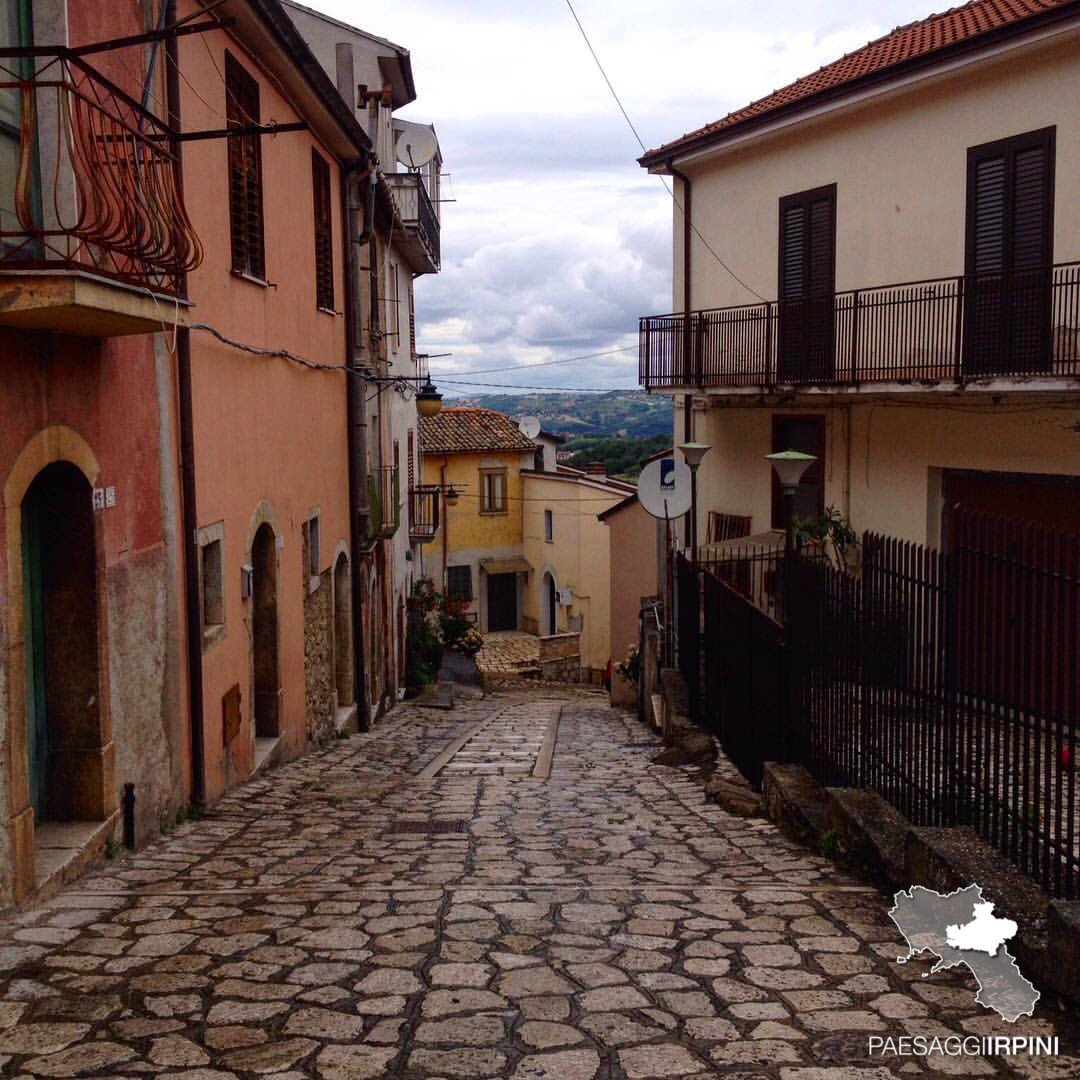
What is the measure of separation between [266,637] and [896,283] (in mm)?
8590

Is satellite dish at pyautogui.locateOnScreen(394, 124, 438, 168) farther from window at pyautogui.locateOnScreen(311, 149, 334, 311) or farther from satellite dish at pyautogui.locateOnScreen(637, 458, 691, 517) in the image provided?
satellite dish at pyautogui.locateOnScreen(637, 458, 691, 517)

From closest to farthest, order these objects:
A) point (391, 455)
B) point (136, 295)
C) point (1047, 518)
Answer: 1. point (136, 295)
2. point (1047, 518)
3. point (391, 455)

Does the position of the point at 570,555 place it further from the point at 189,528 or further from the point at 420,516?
the point at 189,528

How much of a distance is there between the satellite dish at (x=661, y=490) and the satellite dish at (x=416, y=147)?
363 inches

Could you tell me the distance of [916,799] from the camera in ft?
21.8

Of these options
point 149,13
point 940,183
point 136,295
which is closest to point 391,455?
point 940,183

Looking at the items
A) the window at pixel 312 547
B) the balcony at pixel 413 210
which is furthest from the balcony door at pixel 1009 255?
the balcony at pixel 413 210

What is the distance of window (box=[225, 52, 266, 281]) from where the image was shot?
407 inches

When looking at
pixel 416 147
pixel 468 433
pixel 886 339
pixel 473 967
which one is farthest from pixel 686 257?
pixel 468 433

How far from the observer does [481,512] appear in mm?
45062

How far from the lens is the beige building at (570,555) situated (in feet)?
133

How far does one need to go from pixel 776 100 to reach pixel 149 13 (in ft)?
39.7

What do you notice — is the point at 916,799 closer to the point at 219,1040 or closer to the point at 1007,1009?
the point at 1007,1009

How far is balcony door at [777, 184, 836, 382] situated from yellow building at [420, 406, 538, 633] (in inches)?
1054
